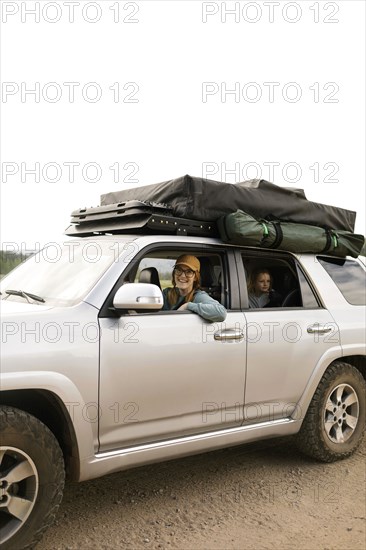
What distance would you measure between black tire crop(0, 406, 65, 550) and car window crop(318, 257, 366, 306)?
2.93 m

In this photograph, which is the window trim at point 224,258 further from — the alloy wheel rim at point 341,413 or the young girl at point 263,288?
the alloy wheel rim at point 341,413

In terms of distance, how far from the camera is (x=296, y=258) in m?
4.69

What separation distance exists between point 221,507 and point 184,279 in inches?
64.6

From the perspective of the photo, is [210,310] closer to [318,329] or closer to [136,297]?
[136,297]

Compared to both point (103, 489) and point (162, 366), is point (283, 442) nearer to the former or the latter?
point (103, 489)

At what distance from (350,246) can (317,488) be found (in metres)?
2.13

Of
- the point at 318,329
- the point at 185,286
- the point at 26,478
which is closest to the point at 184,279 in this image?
the point at 185,286

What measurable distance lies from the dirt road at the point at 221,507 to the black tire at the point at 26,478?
1.04ft

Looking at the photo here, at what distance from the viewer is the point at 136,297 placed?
322 centimetres

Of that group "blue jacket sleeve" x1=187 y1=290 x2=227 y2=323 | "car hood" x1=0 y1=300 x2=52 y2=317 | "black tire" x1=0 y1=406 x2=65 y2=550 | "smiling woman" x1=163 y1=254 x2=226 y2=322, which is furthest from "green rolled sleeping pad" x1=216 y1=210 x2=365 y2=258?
"black tire" x1=0 y1=406 x2=65 y2=550

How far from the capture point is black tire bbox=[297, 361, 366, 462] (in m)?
4.57

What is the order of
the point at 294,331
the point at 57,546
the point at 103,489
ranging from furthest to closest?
the point at 294,331, the point at 103,489, the point at 57,546

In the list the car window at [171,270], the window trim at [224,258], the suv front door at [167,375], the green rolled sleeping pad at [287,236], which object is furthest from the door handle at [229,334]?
the green rolled sleeping pad at [287,236]

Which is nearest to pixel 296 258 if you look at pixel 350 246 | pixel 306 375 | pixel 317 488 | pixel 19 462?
pixel 350 246
